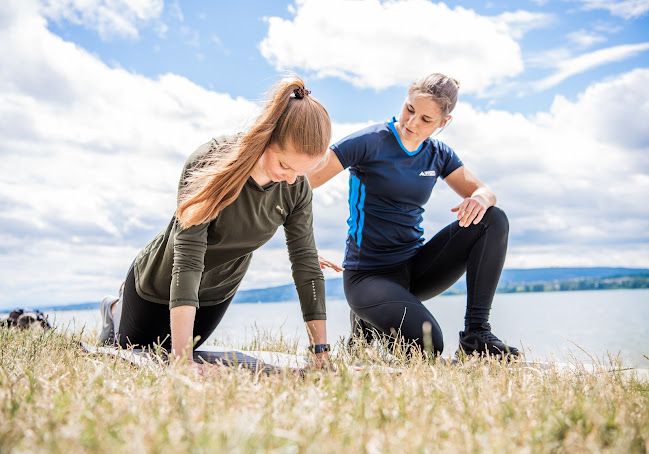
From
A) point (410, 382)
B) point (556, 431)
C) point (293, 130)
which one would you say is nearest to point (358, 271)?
point (293, 130)

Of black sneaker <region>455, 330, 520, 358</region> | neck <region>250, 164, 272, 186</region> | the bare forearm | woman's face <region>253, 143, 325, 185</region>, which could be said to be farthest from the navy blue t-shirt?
the bare forearm

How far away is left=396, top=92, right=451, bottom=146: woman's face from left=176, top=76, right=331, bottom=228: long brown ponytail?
1204 mm

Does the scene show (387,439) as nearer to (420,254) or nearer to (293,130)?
(293,130)

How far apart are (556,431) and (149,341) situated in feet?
9.63

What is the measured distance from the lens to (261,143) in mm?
2680

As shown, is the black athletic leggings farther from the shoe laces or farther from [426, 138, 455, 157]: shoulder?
[426, 138, 455, 157]: shoulder

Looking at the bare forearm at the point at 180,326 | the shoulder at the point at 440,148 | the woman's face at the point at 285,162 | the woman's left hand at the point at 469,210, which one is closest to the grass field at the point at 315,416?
the bare forearm at the point at 180,326

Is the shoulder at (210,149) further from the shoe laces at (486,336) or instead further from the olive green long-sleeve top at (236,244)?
the shoe laces at (486,336)

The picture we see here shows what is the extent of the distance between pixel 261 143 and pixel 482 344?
1926 millimetres

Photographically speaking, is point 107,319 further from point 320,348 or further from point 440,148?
point 440,148

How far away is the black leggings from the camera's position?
11.9 ft

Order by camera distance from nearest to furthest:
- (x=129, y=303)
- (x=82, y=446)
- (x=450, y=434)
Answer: (x=82, y=446)
(x=450, y=434)
(x=129, y=303)

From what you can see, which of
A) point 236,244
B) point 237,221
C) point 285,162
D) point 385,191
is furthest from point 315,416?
point 385,191

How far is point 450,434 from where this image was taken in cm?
145
